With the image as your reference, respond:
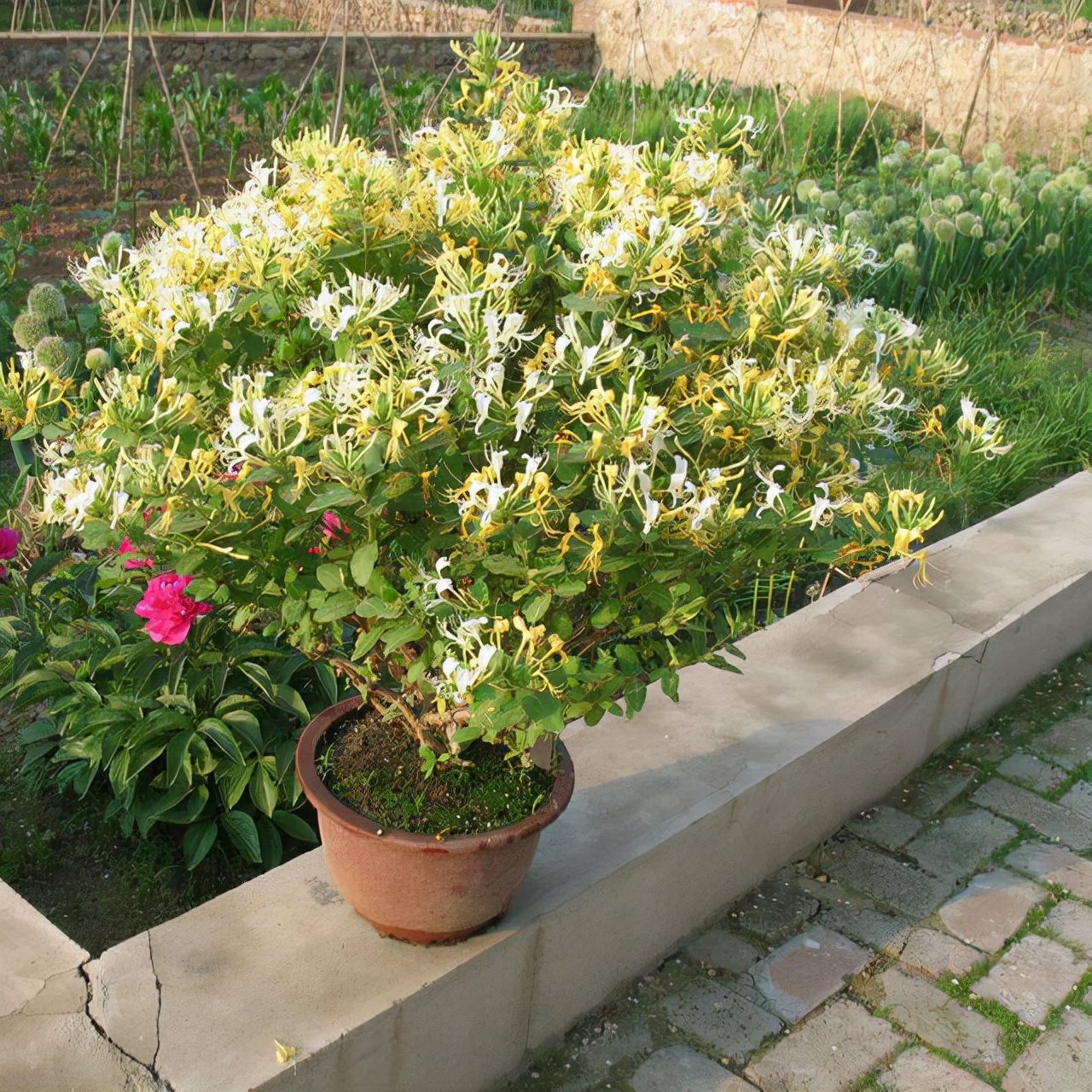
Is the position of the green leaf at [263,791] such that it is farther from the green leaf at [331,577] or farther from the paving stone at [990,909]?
the paving stone at [990,909]

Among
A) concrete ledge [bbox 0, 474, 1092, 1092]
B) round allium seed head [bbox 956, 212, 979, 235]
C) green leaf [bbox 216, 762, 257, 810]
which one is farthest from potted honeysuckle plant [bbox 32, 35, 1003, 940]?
round allium seed head [bbox 956, 212, 979, 235]

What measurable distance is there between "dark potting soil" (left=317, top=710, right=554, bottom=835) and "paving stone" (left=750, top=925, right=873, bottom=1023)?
2.41 ft

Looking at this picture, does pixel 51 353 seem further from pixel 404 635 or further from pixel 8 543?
pixel 404 635

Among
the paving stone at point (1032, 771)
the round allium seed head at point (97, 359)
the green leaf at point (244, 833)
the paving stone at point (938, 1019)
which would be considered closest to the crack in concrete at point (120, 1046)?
the green leaf at point (244, 833)

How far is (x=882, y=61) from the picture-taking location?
970 cm

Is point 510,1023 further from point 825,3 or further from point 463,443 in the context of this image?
point 825,3

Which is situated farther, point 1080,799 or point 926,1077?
point 1080,799

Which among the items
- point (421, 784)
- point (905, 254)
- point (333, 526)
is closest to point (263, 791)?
point (421, 784)

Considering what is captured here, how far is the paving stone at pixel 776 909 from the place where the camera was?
270 centimetres

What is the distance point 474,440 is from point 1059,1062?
162 cm

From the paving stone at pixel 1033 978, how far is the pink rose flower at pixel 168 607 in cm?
167

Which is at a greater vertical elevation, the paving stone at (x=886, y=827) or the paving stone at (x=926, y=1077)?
the paving stone at (x=886, y=827)

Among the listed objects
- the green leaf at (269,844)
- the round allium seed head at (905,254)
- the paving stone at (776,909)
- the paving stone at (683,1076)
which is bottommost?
the paving stone at (683,1076)

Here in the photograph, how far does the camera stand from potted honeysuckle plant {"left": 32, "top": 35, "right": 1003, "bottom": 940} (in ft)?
5.52
